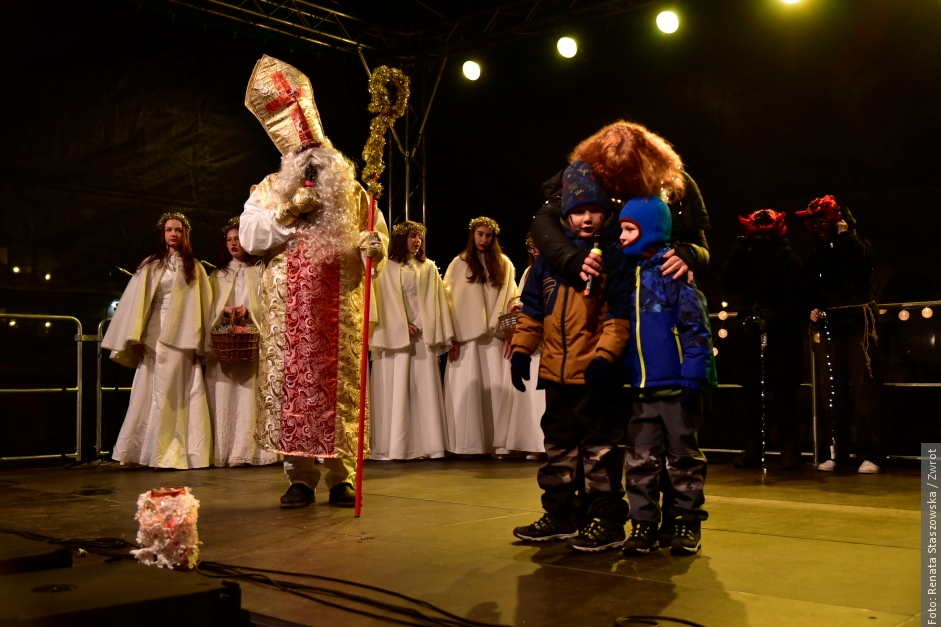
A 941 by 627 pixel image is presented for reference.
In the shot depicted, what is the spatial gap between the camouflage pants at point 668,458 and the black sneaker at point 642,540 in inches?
1.0

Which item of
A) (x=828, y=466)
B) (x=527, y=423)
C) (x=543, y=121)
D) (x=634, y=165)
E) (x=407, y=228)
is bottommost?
(x=828, y=466)

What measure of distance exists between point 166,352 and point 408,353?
6.51 feet

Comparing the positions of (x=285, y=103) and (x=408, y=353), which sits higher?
(x=285, y=103)

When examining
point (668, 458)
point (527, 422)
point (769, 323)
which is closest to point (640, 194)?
point (668, 458)

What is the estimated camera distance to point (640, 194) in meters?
3.44

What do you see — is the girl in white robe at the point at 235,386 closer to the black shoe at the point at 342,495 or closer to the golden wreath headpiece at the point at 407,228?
the golden wreath headpiece at the point at 407,228

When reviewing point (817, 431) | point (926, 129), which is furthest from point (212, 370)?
point (926, 129)

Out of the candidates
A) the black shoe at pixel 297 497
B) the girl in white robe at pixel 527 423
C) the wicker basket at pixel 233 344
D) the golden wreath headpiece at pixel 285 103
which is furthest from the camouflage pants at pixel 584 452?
the girl in white robe at pixel 527 423

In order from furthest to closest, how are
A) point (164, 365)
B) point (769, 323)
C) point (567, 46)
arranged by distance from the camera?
point (567, 46) < point (164, 365) < point (769, 323)

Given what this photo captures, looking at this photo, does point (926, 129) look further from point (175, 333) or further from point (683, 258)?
point (175, 333)

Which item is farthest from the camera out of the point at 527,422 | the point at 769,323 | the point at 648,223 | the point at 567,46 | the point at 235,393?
the point at 567,46

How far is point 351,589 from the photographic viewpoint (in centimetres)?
280

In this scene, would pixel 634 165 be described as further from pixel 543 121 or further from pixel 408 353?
pixel 543 121

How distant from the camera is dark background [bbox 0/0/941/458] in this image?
7680 mm
